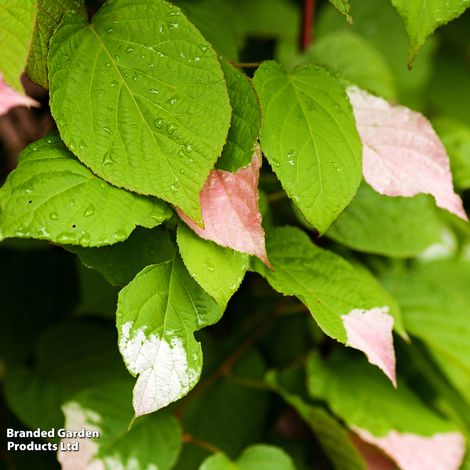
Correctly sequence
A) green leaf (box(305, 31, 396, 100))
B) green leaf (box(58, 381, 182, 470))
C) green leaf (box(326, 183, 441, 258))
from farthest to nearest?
1. green leaf (box(305, 31, 396, 100))
2. green leaf (box(326, 183, 441, 258))
3. green leaf (box(58, 381, 182, 470))

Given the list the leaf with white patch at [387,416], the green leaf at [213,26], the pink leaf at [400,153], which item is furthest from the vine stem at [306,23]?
the leaf with white patch at [387,416]

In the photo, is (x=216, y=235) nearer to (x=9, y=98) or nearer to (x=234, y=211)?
(x=234, y=211)

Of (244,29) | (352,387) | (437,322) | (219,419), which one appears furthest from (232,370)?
(244,29)

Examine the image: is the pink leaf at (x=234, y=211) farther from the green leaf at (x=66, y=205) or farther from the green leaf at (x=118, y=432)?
the green leaf at (x=118, y=432)

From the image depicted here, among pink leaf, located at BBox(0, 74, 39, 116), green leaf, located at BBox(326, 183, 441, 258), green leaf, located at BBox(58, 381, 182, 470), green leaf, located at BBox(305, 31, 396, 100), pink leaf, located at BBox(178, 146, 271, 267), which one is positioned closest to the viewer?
pink leaf, located at BBox(0, 74, 39, 116)

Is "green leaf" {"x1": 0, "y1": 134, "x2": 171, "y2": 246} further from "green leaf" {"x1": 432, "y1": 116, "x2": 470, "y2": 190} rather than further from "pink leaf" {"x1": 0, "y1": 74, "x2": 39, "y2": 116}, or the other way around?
"green leaf" {"x1": 432, "y1": 116, "x2": 470, "y2": 190}

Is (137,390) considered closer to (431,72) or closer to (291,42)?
(291,42)

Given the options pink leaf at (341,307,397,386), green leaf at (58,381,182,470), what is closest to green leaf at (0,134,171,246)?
pink leaf at (341,307,397,386)
